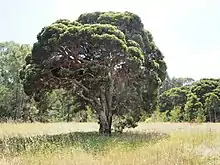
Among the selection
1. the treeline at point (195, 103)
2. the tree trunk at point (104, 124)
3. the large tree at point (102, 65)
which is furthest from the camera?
the treeline at point (195, 103)

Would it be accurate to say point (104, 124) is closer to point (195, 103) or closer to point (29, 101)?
point (195, 103)

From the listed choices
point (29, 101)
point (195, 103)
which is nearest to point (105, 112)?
point (195, 103)

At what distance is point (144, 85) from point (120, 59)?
3.33 metres

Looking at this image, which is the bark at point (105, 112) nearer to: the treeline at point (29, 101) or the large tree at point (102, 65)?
the large tree at point (102, 65)

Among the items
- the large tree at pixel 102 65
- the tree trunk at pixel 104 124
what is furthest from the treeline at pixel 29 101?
the tree trunk at pixel 104 124

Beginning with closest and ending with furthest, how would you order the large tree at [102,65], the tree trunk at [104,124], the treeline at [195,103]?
the large tree at [102,65], the tree trunk at [104,124], the treeline at [195,103]

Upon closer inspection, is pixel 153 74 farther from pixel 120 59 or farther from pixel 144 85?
pixel 120 59

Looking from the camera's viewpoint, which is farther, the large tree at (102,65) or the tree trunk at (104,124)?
the tree trunk at (104,124)

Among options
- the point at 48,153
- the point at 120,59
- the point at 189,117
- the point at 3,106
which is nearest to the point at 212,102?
the point at 189,117

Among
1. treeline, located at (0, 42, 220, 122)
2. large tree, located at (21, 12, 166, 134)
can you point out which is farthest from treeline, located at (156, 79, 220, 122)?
large tree, located at (21, 12, 166, 134)

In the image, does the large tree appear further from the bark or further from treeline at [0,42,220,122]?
treeline at [0,42,220,122]

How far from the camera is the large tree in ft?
54.7

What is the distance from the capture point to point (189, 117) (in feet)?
140

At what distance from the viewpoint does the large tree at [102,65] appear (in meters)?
16.7
